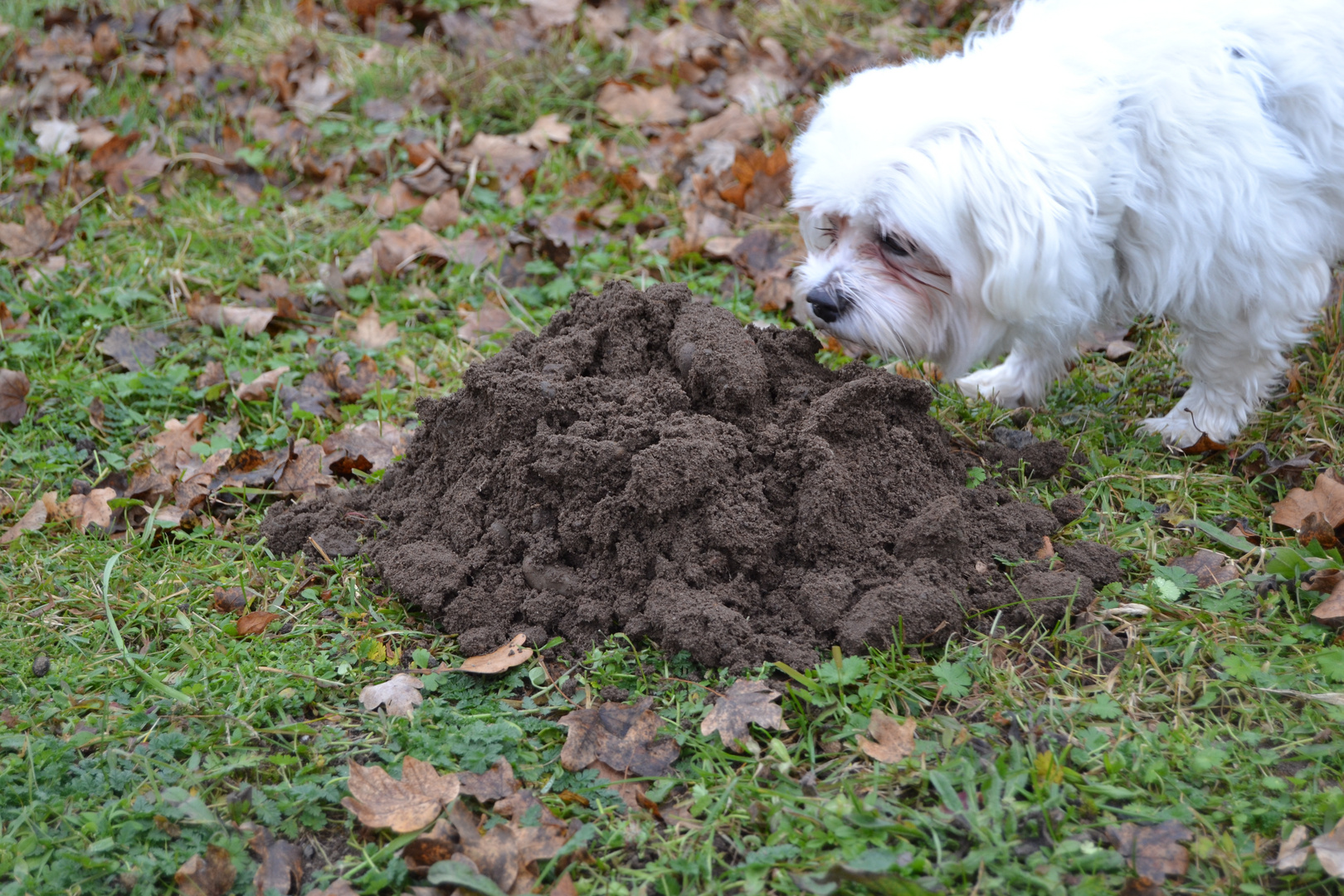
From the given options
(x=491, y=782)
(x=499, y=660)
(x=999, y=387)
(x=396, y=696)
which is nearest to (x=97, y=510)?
(x=396, y=696)

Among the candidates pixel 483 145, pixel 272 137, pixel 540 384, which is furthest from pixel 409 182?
pixel 540 384

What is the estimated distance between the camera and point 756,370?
9.04ft

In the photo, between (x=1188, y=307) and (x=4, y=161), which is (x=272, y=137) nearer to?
(x=4, y=161)

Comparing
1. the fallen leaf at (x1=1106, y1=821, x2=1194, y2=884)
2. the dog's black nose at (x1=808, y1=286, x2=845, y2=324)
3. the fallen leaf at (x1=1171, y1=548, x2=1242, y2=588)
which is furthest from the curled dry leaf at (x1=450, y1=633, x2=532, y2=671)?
the fallen leaf at (x1=1171, y1=548, x2=1242, y2=588)

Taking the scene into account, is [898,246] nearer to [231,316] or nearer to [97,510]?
[97,510]

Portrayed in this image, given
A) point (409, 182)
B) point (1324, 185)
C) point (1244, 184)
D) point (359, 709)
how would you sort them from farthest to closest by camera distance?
point (409, 182), point (1324, 185), point (1244, 184), point (359, 709)

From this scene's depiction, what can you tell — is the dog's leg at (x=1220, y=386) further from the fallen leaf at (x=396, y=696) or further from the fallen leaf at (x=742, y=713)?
the fallen leaf at (x=396, y=696)

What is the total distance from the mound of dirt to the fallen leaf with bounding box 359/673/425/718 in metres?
0.17

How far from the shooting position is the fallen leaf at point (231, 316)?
420 cm

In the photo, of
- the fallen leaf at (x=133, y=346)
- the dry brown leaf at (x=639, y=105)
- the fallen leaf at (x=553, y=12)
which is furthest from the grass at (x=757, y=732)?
the fallen leaf at (x=553, y=12)

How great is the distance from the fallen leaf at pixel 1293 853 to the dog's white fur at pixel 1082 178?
1360 mm

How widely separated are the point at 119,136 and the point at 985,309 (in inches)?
Result: 198

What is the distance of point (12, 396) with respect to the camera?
12.4 ft

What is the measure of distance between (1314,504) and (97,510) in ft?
12.6
